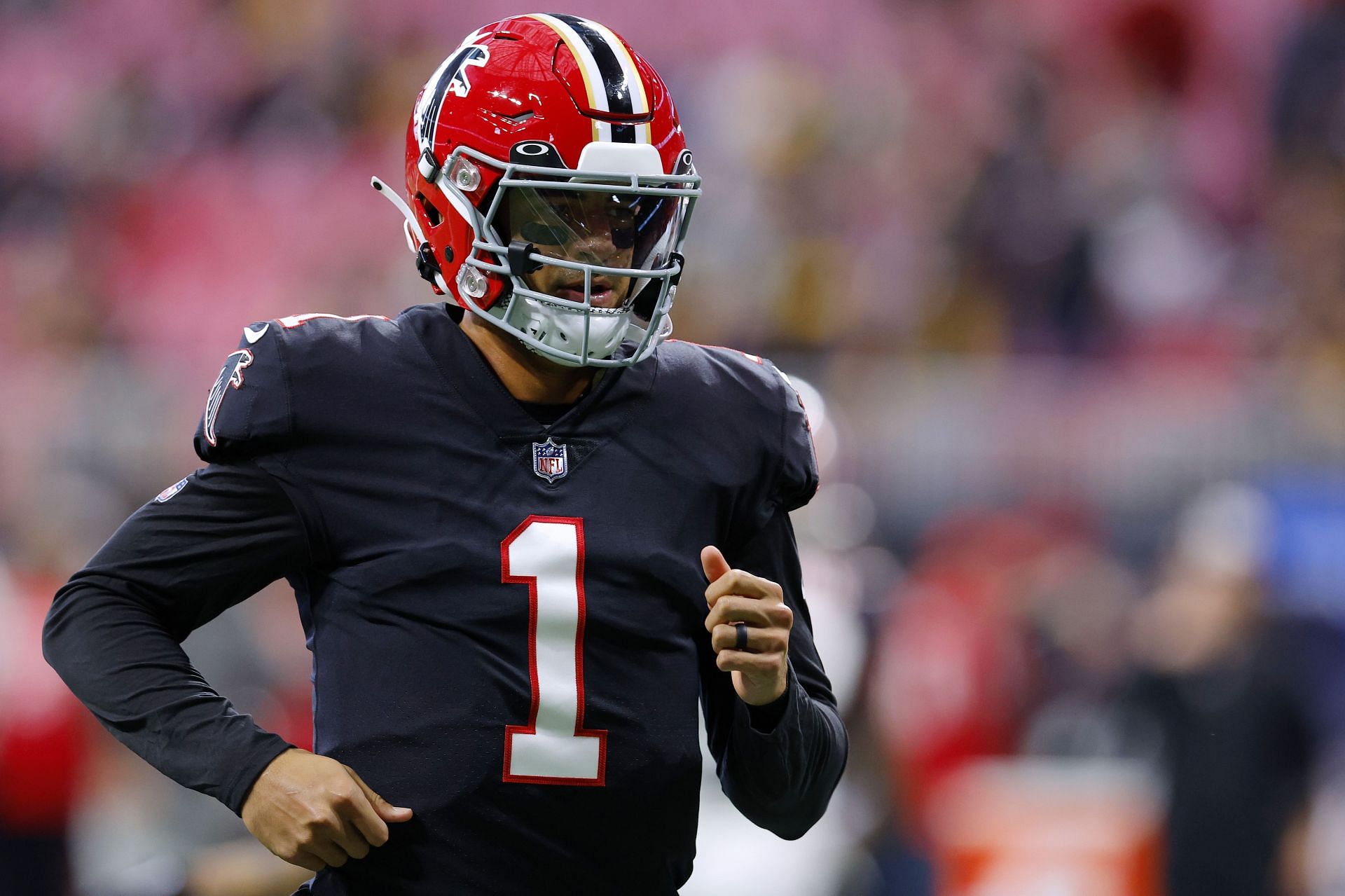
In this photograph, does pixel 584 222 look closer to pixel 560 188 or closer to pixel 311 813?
pixel 560 188

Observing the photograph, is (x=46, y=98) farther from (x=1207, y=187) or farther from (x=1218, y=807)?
(x=1218, y=807)

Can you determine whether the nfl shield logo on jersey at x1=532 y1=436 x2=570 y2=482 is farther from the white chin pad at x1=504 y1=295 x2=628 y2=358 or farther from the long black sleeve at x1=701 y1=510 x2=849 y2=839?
the long black sleeve at x1=701 y1=510 x2=849 y2=839

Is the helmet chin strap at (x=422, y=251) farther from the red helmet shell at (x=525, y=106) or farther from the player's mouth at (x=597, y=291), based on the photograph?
the player's mouth at (x=597, y=291)

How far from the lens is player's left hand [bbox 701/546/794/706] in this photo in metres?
1.76

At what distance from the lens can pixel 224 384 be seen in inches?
75.2

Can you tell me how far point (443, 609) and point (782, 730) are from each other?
1.30 feet

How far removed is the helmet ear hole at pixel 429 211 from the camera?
2.07 meters

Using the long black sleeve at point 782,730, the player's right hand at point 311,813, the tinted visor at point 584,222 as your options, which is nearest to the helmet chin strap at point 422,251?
the tinted visor at point 584,222

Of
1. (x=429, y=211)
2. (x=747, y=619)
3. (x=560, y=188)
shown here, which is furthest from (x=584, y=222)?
(x=747, y=619)

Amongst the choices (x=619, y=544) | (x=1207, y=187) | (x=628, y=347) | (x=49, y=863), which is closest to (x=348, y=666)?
(x=619, y=544)

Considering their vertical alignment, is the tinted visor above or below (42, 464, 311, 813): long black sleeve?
above

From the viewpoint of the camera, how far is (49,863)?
4.55 metres

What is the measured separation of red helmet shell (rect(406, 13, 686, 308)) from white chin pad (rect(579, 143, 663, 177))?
1cm

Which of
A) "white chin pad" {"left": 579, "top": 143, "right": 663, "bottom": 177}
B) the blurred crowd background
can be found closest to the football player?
"white chin pad" {"left": 579, "top": 143, "right": 663, "bottom": 177}
